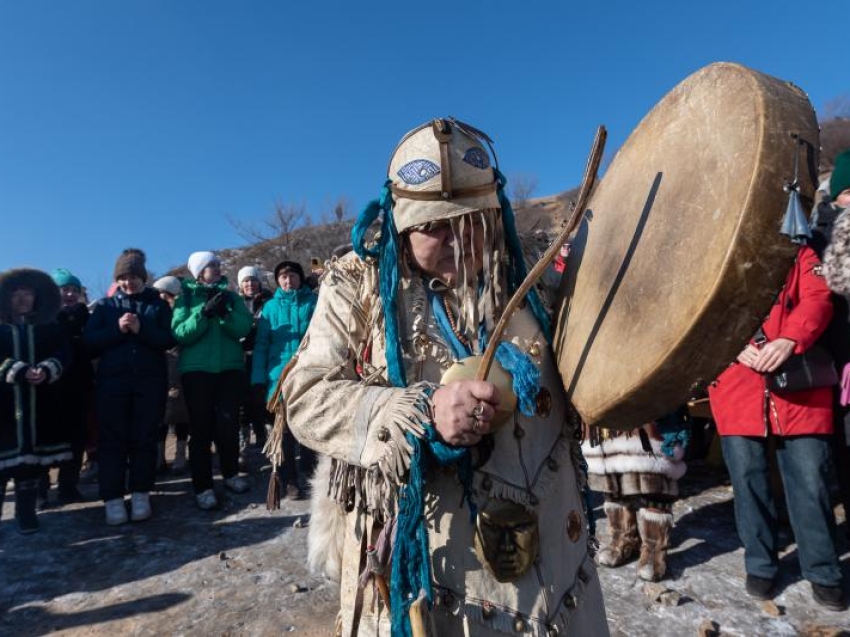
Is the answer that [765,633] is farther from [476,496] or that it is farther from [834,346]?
[476,496]

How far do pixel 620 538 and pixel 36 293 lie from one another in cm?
540

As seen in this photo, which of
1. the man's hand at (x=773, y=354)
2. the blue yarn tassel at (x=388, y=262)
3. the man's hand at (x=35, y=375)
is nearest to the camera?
the blue yarn tassel at (x=388, y=262)

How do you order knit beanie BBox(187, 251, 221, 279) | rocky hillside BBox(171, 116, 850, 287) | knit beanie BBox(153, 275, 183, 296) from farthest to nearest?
rocky hillside BBox(171, 116, 850, 287), knit beanie BBox(153, 275, 183, 296), knit beanie BBox(187, 251, 221, 279)

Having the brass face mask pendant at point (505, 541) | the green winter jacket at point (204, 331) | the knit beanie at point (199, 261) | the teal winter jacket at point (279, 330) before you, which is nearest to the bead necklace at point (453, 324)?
the brass face mask pendant at point (505, 541)

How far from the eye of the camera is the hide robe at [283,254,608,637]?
4.47ft

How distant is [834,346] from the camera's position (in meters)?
3.45

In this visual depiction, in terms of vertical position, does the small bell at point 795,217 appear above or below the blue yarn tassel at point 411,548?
above

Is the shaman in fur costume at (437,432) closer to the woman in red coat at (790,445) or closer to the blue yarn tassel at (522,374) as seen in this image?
the blue yarn tassel at (522,374)

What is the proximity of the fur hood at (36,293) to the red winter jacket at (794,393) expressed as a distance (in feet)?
18.4

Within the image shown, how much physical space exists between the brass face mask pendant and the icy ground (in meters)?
2.17

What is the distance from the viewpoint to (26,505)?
479 centimetres

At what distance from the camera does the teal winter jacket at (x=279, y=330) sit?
5.32 m

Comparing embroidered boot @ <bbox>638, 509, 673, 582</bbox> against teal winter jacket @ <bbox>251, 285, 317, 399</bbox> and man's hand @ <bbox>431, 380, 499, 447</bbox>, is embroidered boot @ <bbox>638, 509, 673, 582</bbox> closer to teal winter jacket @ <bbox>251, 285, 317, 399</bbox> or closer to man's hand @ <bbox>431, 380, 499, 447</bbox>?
man's hand @ <bbox>431, 380, 499, 447</bbox>

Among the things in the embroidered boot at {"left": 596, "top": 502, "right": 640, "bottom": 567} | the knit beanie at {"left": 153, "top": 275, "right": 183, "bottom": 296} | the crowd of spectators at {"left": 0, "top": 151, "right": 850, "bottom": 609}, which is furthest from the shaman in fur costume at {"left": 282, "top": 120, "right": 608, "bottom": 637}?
the knit beanie at {"left": 153, "top": 275, "right": 183, "bottom": 296}
